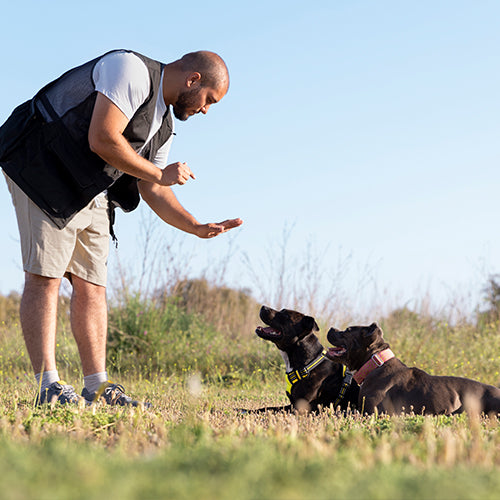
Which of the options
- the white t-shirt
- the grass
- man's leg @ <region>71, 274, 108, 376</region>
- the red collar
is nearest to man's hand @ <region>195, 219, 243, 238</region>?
man's leg @ <region>71, 274, 108, 376</region>

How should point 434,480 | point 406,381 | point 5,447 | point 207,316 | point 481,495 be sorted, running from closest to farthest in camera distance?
1. point 481,495
2. point 434,480
3. point 5,447
4. point 406,381
5. point 207,316

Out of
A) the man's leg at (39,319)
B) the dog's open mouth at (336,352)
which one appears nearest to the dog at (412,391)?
the dog's open mouth at (336,352)

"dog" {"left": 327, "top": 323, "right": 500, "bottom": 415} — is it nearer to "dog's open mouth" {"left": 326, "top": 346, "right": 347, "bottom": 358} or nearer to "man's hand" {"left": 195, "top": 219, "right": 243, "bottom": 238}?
"dog's open mouth" {"left": 326, "top": 346, "right": 347, "bottom": 358}

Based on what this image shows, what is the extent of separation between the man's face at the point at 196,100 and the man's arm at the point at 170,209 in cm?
88

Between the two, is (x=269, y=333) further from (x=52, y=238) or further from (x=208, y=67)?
(x=208, y=67)

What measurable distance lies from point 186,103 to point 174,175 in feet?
2.12

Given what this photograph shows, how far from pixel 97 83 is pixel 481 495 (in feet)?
11.6

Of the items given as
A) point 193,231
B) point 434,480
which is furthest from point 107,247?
point 434,480

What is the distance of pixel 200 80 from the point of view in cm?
434

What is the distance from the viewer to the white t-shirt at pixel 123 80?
404 cm

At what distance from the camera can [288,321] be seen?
5.68 m

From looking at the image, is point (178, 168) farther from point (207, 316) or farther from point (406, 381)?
point (207, 316)

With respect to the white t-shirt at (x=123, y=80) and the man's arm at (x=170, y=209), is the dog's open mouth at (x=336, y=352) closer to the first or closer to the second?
the man's arm at (x=170, y=209)

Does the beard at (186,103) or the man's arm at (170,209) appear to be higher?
the beard at (186,103)
